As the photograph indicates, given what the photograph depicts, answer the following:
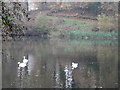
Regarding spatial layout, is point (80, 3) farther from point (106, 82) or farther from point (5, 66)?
point (106, 82)

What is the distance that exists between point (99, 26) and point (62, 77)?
2799cm

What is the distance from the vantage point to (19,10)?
346cm

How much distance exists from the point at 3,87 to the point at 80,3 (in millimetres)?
35843

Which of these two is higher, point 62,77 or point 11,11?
point 11,11

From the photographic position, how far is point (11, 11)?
142 inches

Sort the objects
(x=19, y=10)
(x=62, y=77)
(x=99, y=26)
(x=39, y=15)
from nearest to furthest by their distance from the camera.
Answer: (x=19, y=10) < (x=62, y=77) < (x=99, y=26) < (x=39, y=15)

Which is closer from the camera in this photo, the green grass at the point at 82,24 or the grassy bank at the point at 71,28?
the grassy bank at the point at 71,28

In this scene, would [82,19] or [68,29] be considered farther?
[82,19]

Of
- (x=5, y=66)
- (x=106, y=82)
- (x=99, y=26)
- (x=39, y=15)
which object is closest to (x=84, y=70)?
(x=106, y=82)

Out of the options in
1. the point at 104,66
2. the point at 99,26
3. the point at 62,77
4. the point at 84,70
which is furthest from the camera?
the point at 99,26

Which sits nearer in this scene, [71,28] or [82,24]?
[71,28]

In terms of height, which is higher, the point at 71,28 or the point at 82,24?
the point at 82,24

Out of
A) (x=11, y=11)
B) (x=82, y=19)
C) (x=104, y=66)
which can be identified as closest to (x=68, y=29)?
(x=82, y=19)

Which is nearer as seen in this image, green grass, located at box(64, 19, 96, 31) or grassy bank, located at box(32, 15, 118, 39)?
grassy bank, located at box(32, 15, 118, 39)
